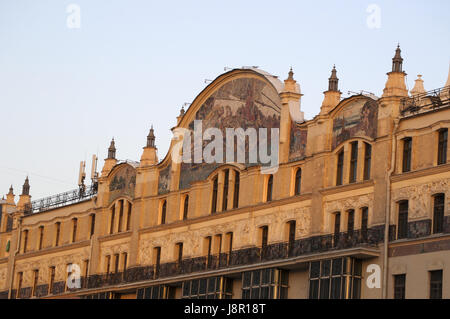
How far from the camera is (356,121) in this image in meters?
46.4

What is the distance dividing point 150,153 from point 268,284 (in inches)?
538

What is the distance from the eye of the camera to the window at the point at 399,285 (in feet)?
141

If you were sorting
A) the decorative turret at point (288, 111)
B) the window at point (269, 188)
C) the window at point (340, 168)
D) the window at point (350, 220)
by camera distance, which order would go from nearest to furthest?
the window at point (350, 220), the window at point (340, 168), the decorative turret at point (288, 111), the window at point (269, 188)

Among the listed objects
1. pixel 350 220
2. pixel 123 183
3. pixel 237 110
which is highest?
pixel 237 110

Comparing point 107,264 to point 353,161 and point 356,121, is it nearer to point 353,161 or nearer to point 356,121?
point 353,161

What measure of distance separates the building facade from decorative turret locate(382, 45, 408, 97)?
6 cm

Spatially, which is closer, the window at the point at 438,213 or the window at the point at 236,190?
the window at the point at 438,213

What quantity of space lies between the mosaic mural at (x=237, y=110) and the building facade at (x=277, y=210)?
0.24 feet

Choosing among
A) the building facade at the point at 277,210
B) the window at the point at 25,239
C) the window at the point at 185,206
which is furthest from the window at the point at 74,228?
the window at the point at 185,206

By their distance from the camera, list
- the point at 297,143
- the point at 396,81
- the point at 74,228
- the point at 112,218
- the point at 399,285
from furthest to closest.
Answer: the point at 74,228 < the point at 112,218 < the point at 297,143 < the point at 396,81 < the point at 399,285

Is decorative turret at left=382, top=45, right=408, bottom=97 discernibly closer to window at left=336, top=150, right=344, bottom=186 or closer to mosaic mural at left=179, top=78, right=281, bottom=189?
window at left=336, top=150, right=344, bottom=186

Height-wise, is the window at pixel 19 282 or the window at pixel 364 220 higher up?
the window at pixel 364 220

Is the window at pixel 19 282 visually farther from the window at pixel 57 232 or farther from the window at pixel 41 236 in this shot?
the window at pixel 57 232

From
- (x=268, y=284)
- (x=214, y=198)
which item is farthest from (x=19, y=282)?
(x=268, y=284)
